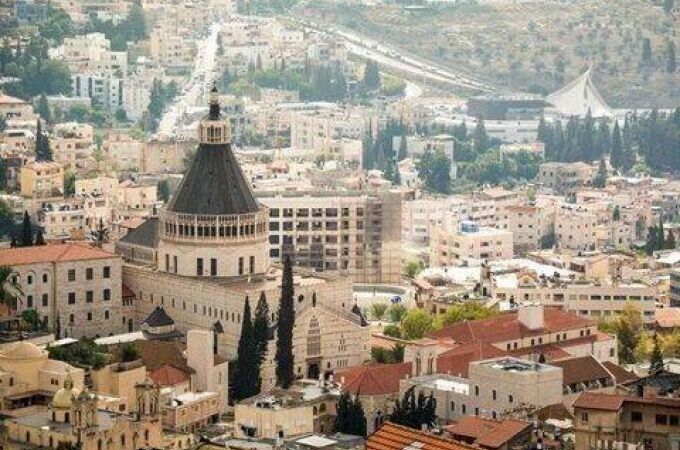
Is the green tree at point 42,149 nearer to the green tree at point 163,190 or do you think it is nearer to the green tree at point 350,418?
the green tree at point 163,190

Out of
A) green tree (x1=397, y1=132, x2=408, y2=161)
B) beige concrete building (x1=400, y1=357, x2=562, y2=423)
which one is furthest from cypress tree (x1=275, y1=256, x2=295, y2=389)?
green tree (x1=397, y1=132, x2=408, y2=161)

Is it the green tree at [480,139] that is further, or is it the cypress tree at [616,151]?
the green tree at [480,139]

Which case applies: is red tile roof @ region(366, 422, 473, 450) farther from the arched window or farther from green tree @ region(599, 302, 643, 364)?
green tree @ region(599, 302, 643, 364)

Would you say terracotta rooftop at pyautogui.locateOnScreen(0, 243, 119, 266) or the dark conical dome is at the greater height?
the dark conical dome

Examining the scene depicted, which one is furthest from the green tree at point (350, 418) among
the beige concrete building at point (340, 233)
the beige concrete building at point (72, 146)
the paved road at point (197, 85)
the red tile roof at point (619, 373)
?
the paved road at point (197, 85)

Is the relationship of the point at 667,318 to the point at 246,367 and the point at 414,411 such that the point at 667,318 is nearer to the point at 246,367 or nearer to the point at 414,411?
the point at 246,367

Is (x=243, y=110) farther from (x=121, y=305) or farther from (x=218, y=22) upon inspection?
(x=121, y=305)
